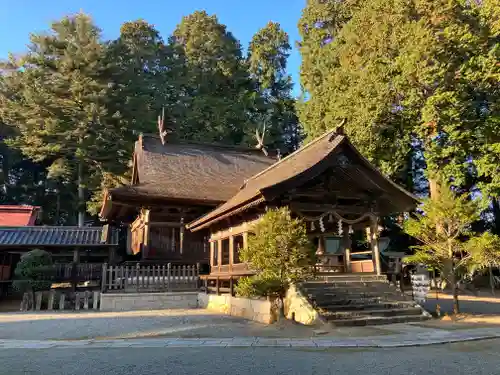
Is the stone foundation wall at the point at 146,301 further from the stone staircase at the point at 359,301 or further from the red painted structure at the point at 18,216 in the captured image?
the red painted structure at the point at 18,216

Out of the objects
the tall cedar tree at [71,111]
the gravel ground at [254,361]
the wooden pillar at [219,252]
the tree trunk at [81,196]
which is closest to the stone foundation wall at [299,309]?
the gravel ground at [254,361]

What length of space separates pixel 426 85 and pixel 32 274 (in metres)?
20.9

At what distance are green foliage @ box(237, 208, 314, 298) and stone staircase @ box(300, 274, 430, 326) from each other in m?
0.83

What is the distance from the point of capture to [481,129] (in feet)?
68.0

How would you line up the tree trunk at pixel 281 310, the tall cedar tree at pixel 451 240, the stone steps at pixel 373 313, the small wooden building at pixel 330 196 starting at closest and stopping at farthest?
1. the stone steps at pixel 373 313
2. the tree trunk at pixel 281 310
3. the tall cedar tree at pixel 451 240
4. the small wooden building at pixel 330 196

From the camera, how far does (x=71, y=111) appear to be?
30812 mm

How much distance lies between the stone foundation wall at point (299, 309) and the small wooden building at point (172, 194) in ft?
25.3

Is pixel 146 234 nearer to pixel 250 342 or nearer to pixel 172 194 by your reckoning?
pixel 172 194

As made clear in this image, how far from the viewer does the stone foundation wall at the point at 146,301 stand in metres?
14.1

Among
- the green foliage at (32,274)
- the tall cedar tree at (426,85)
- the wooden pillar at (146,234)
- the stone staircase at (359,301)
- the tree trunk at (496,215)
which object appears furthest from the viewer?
the tree trunk at (496,215)

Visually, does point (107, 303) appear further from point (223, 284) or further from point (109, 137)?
point (109, 137)

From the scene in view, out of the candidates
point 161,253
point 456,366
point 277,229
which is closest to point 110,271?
point 161,253

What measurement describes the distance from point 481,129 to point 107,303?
19794 millimetres

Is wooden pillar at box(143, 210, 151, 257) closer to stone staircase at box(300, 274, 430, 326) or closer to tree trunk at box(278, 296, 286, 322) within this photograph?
tree trunk at box(278, 296, 286, 322)
